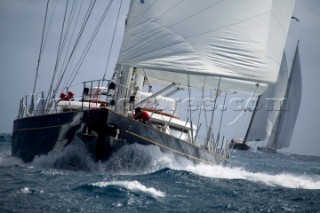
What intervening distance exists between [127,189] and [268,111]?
170 ft

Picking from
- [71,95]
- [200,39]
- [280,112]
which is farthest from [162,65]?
[280,112]

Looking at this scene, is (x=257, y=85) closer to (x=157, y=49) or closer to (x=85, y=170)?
(x=157, y=49)

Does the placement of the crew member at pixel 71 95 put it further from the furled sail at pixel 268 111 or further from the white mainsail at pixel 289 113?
the white mainsail at pixel 289 113

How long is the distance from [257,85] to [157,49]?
16.4 feet

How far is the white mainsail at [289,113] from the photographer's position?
209 ft

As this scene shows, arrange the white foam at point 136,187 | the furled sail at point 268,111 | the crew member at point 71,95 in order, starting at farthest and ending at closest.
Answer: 1. the furled sail at point 268,111
2. the crew member at point 71,95
3. the white foam at point 136,187

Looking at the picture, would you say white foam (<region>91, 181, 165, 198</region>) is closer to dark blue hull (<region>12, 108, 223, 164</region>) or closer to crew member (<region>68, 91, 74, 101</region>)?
dark blue hull (<region>12, 108, 223, 164</region>)

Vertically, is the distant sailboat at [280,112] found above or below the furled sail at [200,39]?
below

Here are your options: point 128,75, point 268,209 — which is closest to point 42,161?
point 128,75

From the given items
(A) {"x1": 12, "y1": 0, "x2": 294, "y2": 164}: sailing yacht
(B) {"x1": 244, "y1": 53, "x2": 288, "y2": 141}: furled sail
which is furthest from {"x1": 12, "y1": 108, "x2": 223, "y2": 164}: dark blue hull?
(B) {"x1": 244, "y1": 53, "x2": 288, "y2": 141}: furled sail

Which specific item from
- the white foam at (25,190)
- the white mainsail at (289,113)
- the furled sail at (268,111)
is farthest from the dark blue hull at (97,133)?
the white mainsail at (289,113)

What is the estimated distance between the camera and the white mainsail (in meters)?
63.8

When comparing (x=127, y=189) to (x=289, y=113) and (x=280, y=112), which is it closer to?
(x=280, y=112)

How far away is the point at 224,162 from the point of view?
2114 cm
